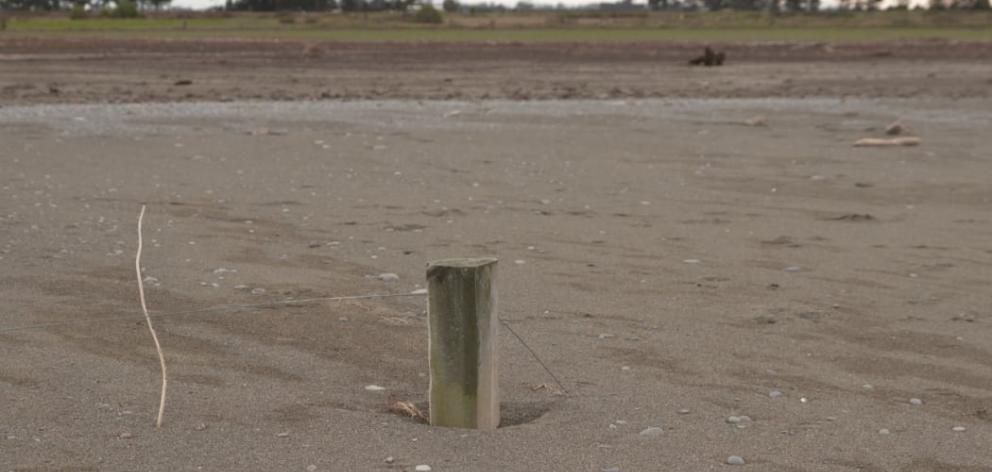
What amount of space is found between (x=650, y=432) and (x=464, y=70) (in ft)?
76.0

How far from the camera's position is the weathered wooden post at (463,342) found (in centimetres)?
434

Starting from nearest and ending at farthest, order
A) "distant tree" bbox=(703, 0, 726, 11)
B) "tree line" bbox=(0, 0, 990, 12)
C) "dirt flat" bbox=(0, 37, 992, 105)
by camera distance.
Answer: "dirt flat" bbox=(0, 37, 992, 105) < "tree line" bbox=(0, 0, 990, 12) < "distant tree" bbox=(703, 0, 726, 11)

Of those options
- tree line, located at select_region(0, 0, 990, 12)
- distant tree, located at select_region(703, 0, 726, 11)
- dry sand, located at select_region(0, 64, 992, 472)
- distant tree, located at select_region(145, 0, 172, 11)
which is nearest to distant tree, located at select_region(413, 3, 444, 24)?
tree line, located at select_region(0, 0, 990, 12)

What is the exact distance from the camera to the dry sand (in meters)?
4.35

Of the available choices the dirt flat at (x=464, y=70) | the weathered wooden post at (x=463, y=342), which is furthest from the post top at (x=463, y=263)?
the dirt flat at (x=464, y=70)

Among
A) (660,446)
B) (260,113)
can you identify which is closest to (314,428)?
(660,446)

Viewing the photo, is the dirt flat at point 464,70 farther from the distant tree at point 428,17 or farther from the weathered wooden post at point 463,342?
the distant tree at point 428,17

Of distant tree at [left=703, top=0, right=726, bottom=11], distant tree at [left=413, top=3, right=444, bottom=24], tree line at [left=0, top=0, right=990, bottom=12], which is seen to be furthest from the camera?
distant tree at [left=703, top=0, right=726, bottom=11]

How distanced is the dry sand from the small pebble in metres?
0.02

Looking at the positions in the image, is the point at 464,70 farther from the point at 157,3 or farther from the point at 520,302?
the point at 157,3

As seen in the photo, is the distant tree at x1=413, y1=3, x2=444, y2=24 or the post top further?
the distant tree at x1=413, y1=3, x2=444, y2=24

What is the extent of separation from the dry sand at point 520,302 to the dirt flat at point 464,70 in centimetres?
871

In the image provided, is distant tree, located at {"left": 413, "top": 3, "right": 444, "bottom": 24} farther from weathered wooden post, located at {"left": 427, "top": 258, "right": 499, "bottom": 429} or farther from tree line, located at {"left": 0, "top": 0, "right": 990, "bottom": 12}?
weathered wooden post, located at {"left": 427, "top": 258, "right": 499, "bottom": 429}

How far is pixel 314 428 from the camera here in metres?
4.42
